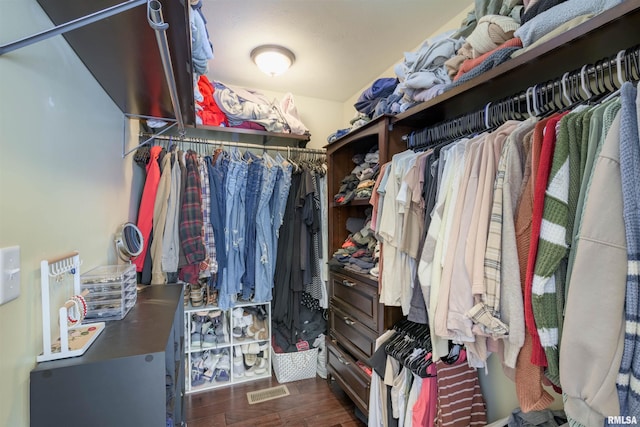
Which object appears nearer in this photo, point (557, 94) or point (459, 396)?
point (557, 94)

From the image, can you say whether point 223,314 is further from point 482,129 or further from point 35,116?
point 482,129

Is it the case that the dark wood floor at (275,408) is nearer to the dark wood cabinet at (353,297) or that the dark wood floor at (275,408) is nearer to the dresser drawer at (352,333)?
the dark wood cabinet at (353,297)

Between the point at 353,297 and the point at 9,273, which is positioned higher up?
the point at 9,273

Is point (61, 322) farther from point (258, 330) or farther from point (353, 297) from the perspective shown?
point (258, 330)

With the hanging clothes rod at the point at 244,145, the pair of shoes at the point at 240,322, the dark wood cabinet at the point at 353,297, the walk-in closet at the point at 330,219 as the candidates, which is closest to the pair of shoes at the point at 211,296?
the walk-in closet at the point at 330,219

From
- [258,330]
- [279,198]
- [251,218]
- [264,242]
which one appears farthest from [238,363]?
[279,198]

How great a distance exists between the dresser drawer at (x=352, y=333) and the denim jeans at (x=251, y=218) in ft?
2.17

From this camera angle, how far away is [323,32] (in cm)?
171

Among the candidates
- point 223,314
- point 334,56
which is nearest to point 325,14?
point 334,56

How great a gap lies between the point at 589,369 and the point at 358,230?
1541 millimetres

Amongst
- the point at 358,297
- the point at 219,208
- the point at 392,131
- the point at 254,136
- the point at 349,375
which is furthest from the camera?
the point at 254,136

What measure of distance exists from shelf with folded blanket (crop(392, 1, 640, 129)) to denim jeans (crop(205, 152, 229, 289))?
1.39 m

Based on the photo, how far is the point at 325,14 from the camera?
5.12ft

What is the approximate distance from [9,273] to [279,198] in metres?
1.66
